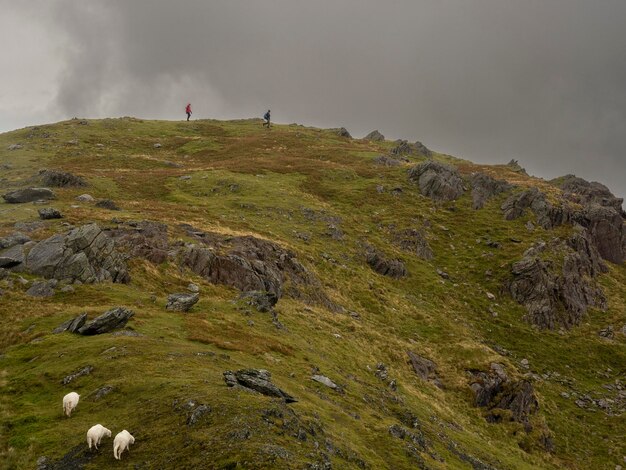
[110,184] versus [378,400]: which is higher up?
[110,184]

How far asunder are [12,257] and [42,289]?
186 inches

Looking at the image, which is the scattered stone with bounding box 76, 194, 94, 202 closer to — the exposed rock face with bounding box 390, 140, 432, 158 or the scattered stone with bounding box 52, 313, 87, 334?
the scattered stone with bounding box 52, 313, 87, 334

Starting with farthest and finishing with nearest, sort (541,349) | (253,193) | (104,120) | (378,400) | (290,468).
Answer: (104,120) → (253,193) → (541,349) → (378,400) → (290,468)

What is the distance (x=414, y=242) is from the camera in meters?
73.4

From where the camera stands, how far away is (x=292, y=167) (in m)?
100

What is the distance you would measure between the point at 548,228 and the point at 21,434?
81.5 m

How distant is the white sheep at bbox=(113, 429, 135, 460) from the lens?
14469 millimetres

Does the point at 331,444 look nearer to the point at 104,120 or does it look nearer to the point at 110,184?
the point at 110,184

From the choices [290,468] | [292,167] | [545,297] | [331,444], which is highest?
[292,167]

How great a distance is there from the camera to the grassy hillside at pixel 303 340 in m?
16.9

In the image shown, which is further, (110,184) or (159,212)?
(110,184)

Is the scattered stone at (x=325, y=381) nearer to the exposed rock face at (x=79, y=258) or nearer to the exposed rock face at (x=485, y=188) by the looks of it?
the exposed rock face at (x=79, y=258)

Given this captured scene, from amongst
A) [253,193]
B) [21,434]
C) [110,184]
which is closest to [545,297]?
[253,193]

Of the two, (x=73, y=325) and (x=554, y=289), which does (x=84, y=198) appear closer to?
(x=73, y=325)
